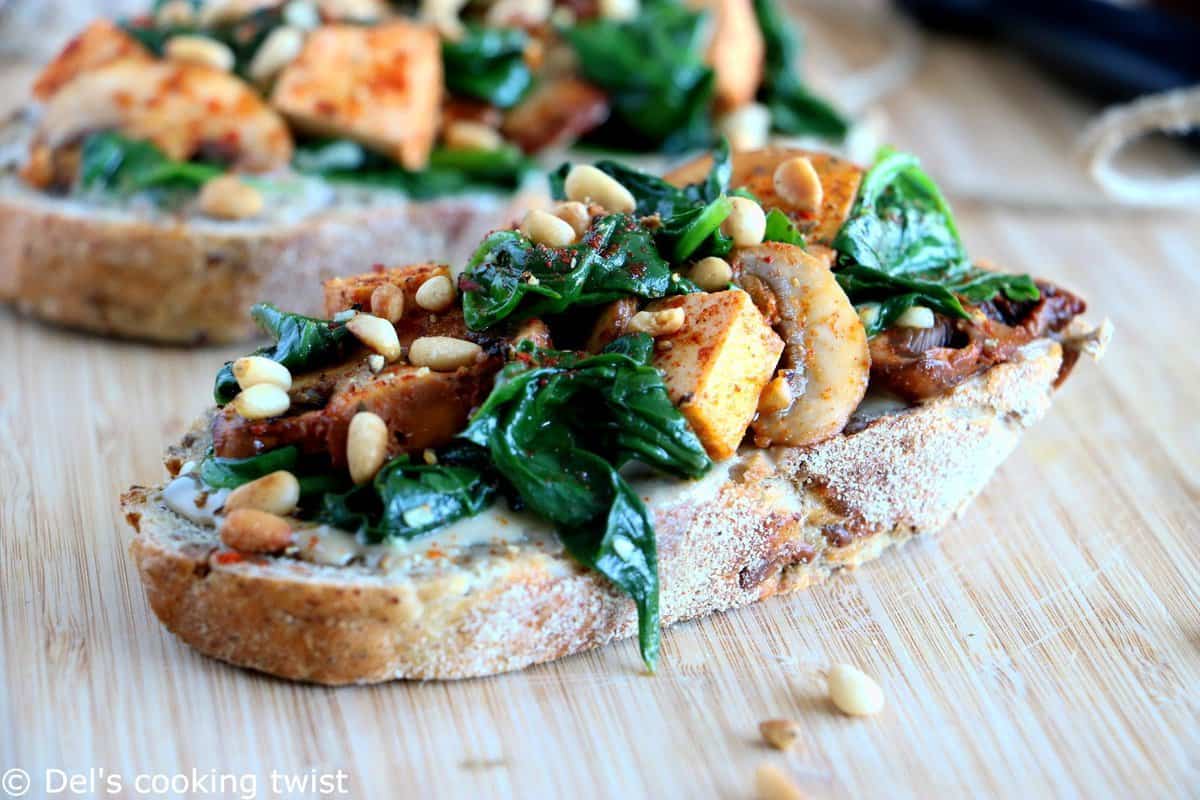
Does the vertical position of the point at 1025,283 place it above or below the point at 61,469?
above

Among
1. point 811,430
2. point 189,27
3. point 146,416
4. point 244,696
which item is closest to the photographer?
point 244,696

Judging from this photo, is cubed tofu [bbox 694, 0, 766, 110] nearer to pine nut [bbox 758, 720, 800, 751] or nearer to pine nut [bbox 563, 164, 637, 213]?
pine nut [bbox 563, 164, 637, 213]

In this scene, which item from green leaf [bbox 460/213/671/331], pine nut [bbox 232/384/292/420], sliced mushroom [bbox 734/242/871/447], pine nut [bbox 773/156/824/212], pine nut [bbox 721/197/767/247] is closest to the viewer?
pine nut [bbox 232/384/292/420]

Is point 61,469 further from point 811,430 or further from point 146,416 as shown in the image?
point 811,430

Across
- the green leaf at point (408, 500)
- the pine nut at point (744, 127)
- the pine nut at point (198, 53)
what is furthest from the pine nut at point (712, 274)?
the pine nut at point (198, 53)

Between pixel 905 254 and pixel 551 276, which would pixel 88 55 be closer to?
pixel 551 276

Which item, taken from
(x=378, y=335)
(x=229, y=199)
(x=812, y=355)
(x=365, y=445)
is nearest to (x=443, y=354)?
(x=378, y=335)

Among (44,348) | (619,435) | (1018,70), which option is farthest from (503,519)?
(1018,70)

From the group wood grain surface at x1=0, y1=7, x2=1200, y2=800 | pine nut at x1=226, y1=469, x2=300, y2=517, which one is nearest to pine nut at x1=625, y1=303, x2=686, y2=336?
wood grain surface at x1=0, y1=7, x2=1200, y2=800
